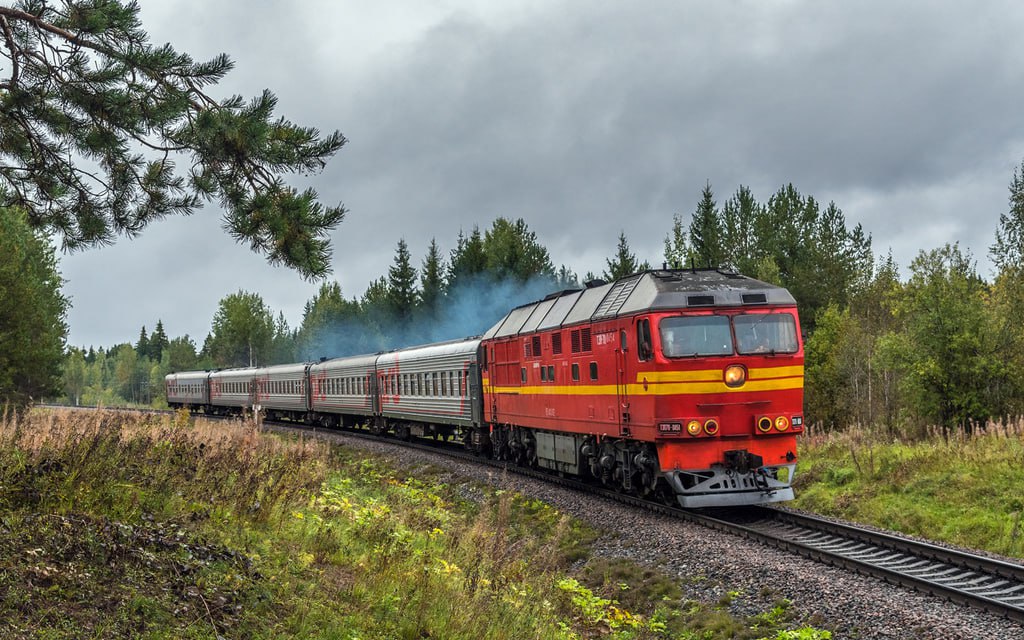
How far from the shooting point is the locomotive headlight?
13.1m

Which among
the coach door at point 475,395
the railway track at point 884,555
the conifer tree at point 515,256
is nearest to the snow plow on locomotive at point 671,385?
the railway track at point 884,555

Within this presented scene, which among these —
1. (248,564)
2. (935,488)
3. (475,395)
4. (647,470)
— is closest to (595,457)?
(647,470)

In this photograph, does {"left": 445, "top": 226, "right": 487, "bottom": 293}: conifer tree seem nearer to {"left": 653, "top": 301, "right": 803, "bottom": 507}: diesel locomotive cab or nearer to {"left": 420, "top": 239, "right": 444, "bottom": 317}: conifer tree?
{"left": 420, "top": 239, "right": 444, "bottom": 317}: conifer tree

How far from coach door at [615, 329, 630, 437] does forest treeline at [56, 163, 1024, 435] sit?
348 inches

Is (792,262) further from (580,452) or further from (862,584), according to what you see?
(862,584)

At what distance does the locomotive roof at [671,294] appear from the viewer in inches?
521

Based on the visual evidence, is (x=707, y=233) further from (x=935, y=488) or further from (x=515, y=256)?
(x=935, y=488)

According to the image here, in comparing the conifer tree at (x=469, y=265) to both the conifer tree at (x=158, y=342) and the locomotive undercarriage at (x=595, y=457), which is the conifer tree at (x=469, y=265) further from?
the conifer tree at (x=158, y=342)

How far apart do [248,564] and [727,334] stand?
814 centimetres

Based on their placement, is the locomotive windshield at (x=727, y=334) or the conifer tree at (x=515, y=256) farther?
the conifer tree at (x=515, y=256)

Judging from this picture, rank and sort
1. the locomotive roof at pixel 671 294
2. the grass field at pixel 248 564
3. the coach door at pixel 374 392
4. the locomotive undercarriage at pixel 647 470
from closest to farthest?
1. the grass field at pixel 248 564
2. the locomotive undercarriage at pixel 647 470
3. the locomotive roof at pixel 671 294
4. the coach door at pixel 374 392

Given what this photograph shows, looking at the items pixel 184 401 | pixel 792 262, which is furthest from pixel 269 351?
pixel 792 262

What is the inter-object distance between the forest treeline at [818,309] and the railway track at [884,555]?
8.12 meters

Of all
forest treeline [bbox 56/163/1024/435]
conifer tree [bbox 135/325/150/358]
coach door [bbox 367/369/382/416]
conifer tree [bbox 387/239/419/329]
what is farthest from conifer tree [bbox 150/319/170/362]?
coach door [bbox 367/369/382/416]
